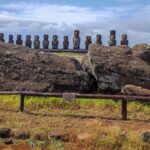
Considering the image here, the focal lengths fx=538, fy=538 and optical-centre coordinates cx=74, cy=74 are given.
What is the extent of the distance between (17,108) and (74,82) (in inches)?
93.1

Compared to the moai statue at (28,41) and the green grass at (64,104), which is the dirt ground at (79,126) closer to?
the green grass at (64,104)

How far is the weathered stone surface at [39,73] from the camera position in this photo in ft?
55.7

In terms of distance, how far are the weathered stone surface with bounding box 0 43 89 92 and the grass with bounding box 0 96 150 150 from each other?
0.81m

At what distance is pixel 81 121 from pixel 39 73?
396 centimetres

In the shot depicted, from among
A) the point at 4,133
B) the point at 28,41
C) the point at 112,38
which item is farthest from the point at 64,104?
the point at 28,41

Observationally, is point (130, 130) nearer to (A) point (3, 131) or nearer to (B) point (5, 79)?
(A) point (3, 131)

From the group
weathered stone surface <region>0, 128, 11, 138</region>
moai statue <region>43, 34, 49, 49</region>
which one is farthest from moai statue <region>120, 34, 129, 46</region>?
weathered stone surface <region>0, 128, 11, 138</region>

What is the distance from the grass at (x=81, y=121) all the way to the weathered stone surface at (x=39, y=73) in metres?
0.81

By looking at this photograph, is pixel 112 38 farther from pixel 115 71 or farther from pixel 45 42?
pixel 115 71

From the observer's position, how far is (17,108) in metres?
15.5

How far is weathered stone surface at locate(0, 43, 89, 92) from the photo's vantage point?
55.7ft

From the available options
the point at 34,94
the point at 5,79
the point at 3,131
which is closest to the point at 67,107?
the point at 34,94

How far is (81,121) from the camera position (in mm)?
13773

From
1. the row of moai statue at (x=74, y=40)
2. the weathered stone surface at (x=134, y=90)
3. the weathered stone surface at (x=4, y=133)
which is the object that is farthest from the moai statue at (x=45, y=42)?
the weathered stone surface at (x=4, y=133)
